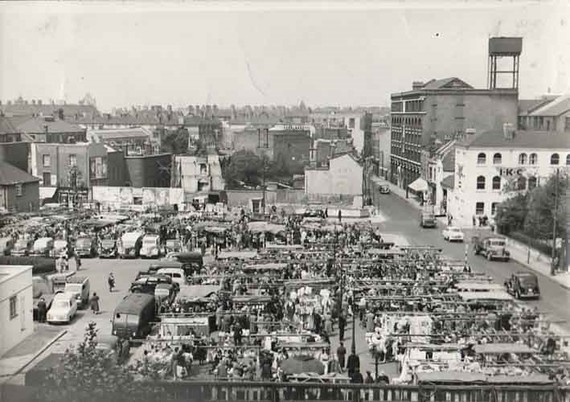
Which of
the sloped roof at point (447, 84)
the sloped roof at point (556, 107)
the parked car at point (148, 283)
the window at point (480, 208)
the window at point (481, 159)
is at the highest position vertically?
the sloped roof at point (447, 84)

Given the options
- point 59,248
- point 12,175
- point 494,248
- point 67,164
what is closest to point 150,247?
point 59,248

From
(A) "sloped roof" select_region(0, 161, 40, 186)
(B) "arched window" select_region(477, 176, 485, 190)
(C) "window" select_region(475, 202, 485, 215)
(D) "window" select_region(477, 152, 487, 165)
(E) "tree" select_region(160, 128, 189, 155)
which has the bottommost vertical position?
(C) "window" select_region(475, 202, 485, 215)

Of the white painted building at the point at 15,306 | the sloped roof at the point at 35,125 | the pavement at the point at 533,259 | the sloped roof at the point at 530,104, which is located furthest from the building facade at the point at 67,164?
the sloped roof at the point at 530,104

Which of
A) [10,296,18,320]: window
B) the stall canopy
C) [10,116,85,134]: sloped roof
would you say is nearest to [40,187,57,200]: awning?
[10,116,85,134]: sloped roof

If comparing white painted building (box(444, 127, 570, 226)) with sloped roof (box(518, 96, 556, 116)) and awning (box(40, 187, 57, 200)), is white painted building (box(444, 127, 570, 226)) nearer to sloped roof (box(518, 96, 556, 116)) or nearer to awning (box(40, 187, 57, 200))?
sloped roof (box(518, 96, 556, 116))

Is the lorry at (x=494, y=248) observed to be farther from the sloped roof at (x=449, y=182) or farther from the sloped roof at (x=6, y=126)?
the sloped roof at (x=6, y=126)

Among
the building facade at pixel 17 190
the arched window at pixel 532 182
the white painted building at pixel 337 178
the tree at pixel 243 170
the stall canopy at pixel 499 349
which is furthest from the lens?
the white painted building at pixel 337 178

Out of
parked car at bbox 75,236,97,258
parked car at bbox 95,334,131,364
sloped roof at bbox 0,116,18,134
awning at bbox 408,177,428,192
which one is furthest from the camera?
awning at bbox 408,177,428,192

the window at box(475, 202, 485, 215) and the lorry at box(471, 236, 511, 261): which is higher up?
the window at box(475, 202, 485, 215)
